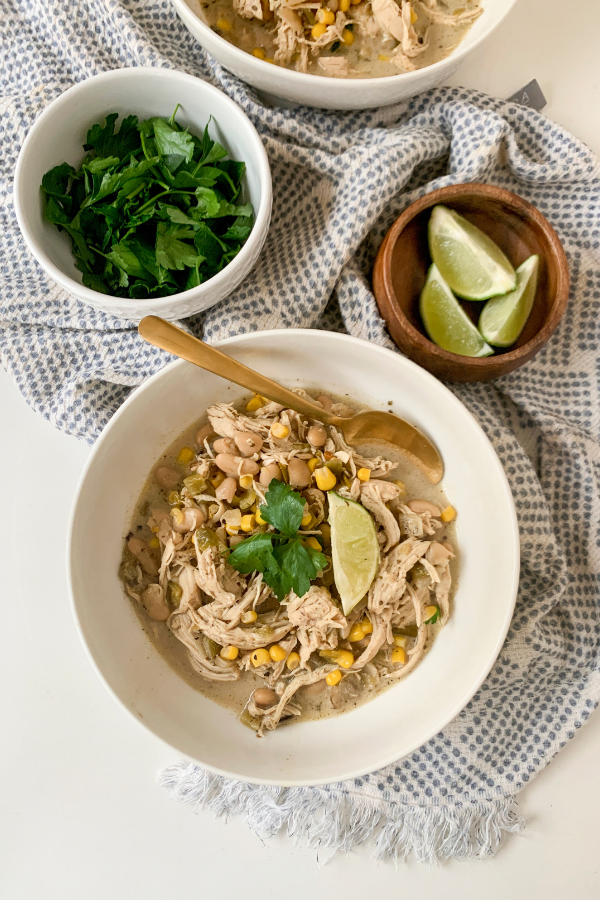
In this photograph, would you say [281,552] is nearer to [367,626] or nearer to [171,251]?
[367,626]

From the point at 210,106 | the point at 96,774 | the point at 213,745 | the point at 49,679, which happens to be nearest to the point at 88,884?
the point at 96,774

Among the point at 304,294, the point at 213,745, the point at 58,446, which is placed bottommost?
the point at 213,745

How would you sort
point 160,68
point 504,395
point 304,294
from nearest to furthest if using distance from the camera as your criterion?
point 160,68 → point 304,294 → point 504,395

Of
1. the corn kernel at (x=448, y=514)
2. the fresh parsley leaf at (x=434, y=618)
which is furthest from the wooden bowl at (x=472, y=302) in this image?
the fresh parsley leaf at (x=434, y=618)

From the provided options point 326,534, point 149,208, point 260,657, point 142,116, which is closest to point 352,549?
point 326,534

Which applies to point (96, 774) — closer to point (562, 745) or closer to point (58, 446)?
point (58, 446)

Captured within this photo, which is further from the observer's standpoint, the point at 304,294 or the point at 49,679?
the point at 49,679

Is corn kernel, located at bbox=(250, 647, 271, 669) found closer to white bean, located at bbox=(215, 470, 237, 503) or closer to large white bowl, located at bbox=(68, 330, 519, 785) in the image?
large white bowl, located at bbox=(68, 330, 519, 785)
